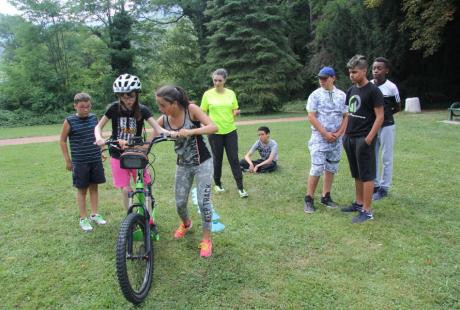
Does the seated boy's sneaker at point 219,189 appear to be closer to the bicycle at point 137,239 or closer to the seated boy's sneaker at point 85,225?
the seated boy's sneaker at point 85,225

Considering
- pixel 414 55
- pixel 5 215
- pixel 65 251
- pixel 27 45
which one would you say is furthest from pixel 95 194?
pixel 27 45

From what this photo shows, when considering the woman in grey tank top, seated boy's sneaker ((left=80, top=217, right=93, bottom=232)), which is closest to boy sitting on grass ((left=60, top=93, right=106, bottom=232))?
seated boy's sneaker ((left=80, top=217, right=93, bottom=232))

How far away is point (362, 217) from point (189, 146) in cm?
253

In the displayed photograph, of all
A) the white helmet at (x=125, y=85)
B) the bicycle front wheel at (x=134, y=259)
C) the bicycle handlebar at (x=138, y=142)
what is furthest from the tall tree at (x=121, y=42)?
the bicycle front wheel at (x=134, y=259)

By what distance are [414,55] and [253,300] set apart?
73.0ft

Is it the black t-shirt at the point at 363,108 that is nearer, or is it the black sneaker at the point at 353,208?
→ the black t-shirt at the point at 363,108

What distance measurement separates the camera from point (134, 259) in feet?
11.3

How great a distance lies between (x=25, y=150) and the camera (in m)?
12.7

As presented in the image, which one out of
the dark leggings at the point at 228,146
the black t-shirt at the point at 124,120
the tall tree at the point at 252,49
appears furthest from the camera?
the tall tree at the point at 252,49

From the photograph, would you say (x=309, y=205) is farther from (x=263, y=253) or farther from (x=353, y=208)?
(x=263, y=253)

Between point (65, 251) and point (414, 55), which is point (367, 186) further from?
point (414, 55)

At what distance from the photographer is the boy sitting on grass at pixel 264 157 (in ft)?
25.9

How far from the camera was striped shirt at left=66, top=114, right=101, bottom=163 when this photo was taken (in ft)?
15.9

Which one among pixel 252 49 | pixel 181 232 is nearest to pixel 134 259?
pixel 181 232
